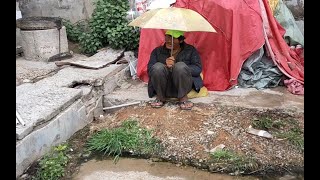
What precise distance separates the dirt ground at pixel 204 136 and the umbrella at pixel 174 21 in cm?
110

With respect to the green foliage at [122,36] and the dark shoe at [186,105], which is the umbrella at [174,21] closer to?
the dark shoe at [186,105]

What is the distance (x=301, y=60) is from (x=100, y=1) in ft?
11.6

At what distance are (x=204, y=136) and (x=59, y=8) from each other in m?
4.69

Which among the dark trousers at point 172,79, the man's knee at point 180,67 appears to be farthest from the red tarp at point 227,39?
the man's knee at point 180,67

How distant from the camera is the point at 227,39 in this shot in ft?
18.1

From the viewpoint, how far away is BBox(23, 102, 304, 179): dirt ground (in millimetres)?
3924

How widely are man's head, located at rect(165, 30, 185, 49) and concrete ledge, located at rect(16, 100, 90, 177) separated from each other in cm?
139

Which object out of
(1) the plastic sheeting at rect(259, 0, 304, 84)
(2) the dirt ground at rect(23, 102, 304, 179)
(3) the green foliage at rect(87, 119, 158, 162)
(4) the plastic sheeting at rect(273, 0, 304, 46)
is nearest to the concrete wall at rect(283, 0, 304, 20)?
(4) the plastic sheeting at rect(273, 0, 304, 46)

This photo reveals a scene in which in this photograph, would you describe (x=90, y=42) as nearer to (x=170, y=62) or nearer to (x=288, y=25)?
(x=170, y=62)

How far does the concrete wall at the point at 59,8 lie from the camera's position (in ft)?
24.8

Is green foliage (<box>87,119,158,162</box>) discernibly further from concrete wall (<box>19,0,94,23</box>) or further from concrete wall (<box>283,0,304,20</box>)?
concrete wall (<box>283,0,304,20</box>)

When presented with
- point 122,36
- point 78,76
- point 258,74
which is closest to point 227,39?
point 258,74

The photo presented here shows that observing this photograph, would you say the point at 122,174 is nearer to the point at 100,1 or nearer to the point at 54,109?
the point at 54,109

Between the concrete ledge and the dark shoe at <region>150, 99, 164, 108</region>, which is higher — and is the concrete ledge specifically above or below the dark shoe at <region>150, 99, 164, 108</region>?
below
